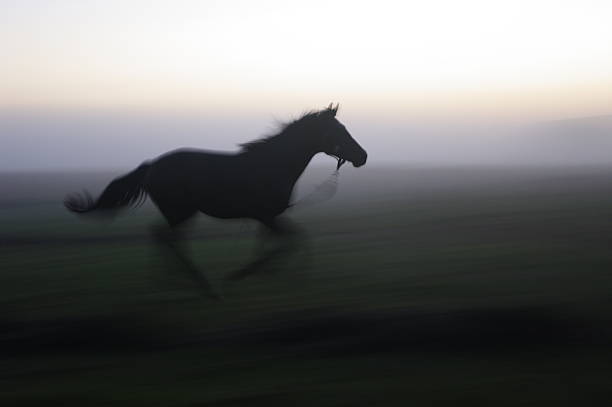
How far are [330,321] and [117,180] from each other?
286 cm

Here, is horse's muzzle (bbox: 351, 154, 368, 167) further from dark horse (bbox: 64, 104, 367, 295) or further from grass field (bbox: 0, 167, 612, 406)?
grass field (bbox: 0, 167, 612, 406)

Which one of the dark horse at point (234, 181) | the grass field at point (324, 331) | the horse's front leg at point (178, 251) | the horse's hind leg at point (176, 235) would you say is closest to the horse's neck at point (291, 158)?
the dark horse at point (234, 181)

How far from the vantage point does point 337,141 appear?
672 cm

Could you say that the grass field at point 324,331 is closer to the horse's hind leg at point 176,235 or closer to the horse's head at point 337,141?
the horse's hind leg at point 176,235

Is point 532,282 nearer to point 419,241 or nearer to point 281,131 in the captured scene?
point 281,131

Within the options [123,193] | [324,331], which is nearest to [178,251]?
[123,193]

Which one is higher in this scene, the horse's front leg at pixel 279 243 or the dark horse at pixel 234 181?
the dark horse at pixel 234 181

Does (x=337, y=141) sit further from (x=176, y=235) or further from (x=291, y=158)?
(x=176, y=235)

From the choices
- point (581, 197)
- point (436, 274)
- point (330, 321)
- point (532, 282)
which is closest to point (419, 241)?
point (436, 274)

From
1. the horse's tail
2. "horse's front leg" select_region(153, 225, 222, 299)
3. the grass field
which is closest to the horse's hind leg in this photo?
"horse's front leg" select_region(153, 225, 222, 299)

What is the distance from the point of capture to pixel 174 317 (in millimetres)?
5824

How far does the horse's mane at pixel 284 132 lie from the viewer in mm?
6664

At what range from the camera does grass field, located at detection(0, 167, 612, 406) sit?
13.4ft

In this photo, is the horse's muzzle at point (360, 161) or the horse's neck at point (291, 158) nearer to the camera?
the horse's neck at point (291, 158)
